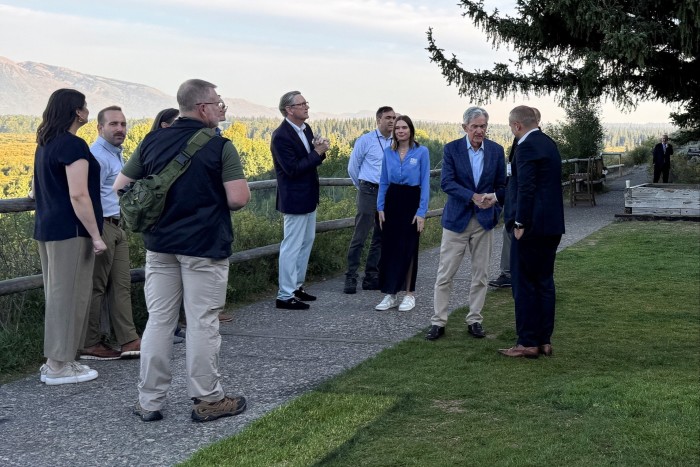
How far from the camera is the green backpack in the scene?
202 inches

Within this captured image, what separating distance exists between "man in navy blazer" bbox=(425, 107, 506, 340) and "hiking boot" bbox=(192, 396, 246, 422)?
262 cm

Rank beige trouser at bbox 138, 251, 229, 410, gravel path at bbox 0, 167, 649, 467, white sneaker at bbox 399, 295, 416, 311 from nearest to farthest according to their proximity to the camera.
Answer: gravel path at bbox 0, 167, 649, 467
beige trouser at bbox 138, 251, 229, 410
white sneaker at bbox 399, 295, 416, 311

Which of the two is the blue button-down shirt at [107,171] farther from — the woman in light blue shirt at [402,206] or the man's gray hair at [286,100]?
the woman in light blue shirt at [402,206]

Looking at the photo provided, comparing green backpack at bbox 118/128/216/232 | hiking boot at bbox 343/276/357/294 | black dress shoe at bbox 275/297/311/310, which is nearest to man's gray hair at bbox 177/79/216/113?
green backpack at bbox 118/128/216/232

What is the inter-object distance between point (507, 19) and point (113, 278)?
936 inches

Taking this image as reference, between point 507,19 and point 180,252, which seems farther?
point 507,19

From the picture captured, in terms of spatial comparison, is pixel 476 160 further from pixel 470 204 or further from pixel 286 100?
pixel 286 100

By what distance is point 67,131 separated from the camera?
20.3ft

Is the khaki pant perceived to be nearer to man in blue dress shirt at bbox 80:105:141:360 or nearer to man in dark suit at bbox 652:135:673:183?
man in blue dress shirt at bbox 80:105:141:360

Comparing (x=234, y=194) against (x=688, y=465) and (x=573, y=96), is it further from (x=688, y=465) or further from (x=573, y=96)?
(x=573, y=96)

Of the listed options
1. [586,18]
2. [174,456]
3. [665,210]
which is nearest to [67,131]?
[174,456]

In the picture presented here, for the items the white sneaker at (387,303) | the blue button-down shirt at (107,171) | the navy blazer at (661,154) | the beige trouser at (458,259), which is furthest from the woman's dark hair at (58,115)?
the navy blazer at (661,154)

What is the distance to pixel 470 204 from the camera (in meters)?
7.76

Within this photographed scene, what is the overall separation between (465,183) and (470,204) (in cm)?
19
